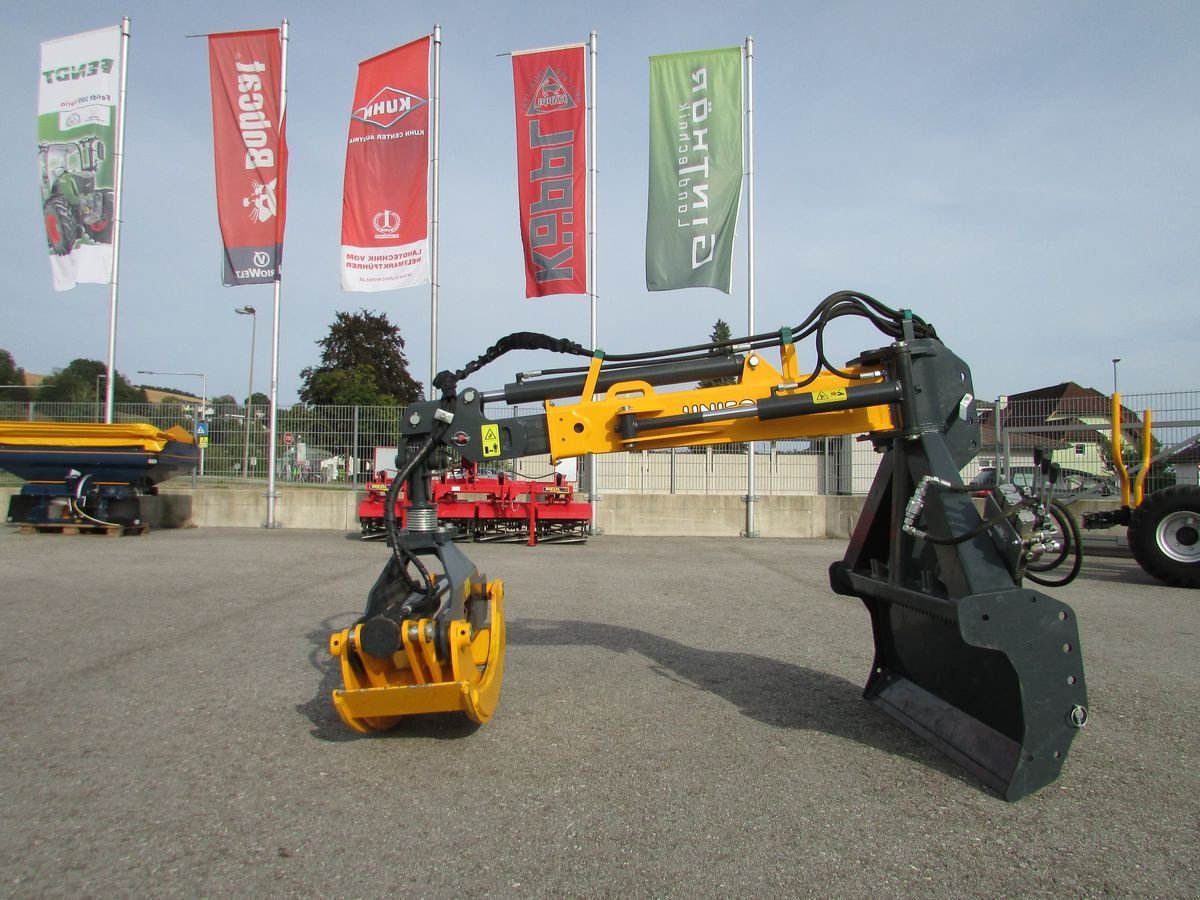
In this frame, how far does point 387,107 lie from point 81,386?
1700 inches

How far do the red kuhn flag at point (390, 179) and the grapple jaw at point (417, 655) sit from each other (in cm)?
1188

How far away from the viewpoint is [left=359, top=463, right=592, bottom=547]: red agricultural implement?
45.4 feet

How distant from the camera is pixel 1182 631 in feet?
21.9

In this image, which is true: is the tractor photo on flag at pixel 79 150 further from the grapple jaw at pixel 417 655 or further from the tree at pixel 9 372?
the tree at pixel 9 372

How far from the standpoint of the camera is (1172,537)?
930 centimetres

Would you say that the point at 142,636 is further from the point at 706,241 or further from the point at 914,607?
the point at 706,241

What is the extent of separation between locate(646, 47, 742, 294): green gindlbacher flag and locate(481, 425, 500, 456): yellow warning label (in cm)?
1164

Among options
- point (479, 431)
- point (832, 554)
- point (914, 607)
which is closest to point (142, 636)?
point (479, 431)

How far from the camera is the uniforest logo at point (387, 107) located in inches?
599

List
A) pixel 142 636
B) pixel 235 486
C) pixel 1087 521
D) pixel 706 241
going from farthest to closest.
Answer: pixel 235 486
pixel 706 241
pixel 1087 521
pixel 142 636

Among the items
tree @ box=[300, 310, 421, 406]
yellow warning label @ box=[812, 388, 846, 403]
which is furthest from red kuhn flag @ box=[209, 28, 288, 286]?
tree @ box=[300, 310, 421, 406]

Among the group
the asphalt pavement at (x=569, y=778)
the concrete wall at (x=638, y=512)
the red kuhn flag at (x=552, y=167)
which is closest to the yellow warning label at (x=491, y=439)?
the asphalt pavement at (x=569, y=778)

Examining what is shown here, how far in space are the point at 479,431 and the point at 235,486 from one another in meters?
14.6

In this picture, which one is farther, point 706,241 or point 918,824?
point 706,241
